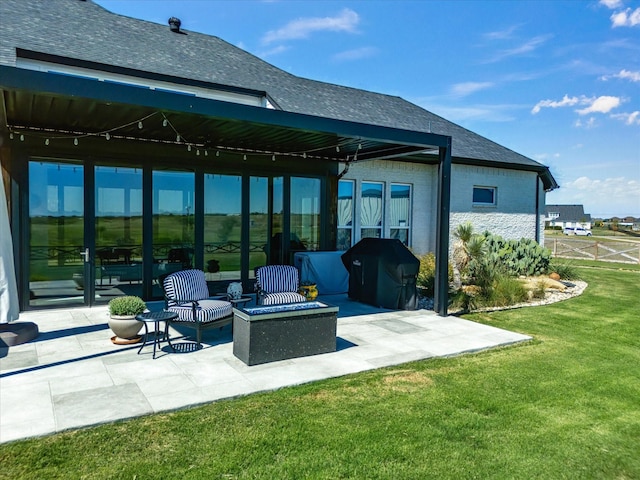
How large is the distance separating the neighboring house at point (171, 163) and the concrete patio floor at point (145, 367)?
165 cm

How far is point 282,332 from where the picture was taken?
18.0 feet

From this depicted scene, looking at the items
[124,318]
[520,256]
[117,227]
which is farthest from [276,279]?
[520,256]

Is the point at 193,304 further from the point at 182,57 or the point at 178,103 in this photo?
the point at 182,57

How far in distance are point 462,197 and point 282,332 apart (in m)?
11.2

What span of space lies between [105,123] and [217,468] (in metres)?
6.09

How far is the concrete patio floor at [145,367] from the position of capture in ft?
13.1

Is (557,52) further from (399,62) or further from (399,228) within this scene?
(399,228)

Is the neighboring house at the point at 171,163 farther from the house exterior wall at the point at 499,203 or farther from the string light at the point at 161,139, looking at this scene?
the house exterior wall at the point at 499,203

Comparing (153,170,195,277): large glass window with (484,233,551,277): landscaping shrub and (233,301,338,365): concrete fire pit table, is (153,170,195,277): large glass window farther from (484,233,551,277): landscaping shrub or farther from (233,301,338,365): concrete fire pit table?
(484,233,551,277): landscaping shrub

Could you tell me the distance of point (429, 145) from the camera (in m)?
8.23

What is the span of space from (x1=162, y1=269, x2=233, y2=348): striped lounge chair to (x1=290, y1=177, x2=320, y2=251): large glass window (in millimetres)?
4271

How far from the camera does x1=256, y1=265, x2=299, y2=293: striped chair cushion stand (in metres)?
7.45

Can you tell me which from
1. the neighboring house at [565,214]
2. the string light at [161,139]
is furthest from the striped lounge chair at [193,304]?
the neighboring house at [565,214]

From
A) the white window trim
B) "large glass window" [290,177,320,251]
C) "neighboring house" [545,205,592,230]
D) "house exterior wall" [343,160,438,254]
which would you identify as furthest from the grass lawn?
"neighboring house" [545,205,592,230]
